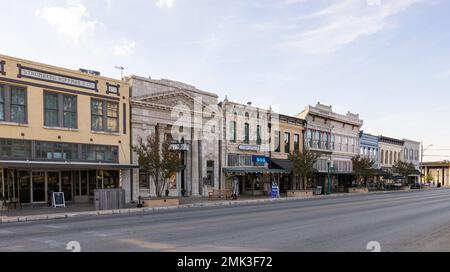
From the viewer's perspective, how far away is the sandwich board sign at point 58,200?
2325 centimetres

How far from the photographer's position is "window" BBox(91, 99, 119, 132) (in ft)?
89.1

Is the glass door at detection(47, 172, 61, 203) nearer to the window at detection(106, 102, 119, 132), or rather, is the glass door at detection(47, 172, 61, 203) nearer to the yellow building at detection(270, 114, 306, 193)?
the window at detection(106, 102, 119, 132)

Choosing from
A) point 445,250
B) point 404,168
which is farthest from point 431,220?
point 404,168

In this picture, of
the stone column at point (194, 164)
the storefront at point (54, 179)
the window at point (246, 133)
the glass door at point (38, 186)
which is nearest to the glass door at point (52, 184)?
the storefront at point (54, 179)

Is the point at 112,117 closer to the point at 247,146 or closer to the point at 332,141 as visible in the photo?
the point at 247,146

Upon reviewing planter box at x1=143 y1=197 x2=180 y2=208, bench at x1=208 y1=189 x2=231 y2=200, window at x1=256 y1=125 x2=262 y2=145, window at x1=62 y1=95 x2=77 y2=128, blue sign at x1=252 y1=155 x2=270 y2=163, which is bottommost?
bench at x1=208 y1=189 x2=231 y2=200

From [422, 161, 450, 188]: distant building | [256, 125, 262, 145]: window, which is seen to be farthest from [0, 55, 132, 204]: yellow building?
[422, 161, 450, 188]: distant building

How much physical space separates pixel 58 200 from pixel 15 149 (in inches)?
151

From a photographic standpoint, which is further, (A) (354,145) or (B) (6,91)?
(A) (354,145)

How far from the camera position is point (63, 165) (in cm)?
2339

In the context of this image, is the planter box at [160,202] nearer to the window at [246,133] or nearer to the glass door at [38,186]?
the glass door at [38,186]
